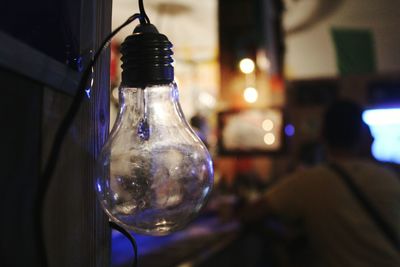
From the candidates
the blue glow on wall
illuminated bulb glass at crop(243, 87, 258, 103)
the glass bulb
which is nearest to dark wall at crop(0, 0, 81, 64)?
the glass bulb

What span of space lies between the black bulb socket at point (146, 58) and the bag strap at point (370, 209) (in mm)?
1509

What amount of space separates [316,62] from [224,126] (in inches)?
53.9

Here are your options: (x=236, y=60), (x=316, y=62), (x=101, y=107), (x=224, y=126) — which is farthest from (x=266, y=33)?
(x=101, y=107)

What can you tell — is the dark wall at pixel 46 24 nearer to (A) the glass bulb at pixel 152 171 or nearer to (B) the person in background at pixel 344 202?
(A) the glass bulb at pixel 152 171

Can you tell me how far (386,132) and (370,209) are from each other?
2.58 m

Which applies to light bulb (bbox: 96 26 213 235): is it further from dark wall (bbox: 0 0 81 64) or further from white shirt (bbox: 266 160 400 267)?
white shirt (bbox: 266 160 400 267)

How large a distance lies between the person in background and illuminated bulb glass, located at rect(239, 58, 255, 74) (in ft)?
6.91

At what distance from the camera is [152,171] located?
43cm

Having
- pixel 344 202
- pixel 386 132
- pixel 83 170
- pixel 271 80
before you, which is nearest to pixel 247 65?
pixel 271 80

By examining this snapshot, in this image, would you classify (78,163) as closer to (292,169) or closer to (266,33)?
(266,33)

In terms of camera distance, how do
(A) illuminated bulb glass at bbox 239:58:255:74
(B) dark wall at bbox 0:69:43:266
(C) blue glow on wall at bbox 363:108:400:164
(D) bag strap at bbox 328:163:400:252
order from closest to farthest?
1. (B) dark wall at bbox 0:69:43:266
2. (D) bag strap at bbox 328:163:400:252
3. (C) blue glow on wall at bbox 363:108:400:164
4. (A) illuminated bulb glass at bbox 239:58:255:74

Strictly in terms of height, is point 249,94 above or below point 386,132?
above

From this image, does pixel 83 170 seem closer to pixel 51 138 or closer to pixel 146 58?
pixel 51 138

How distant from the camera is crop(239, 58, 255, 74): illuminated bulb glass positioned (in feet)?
13.4
